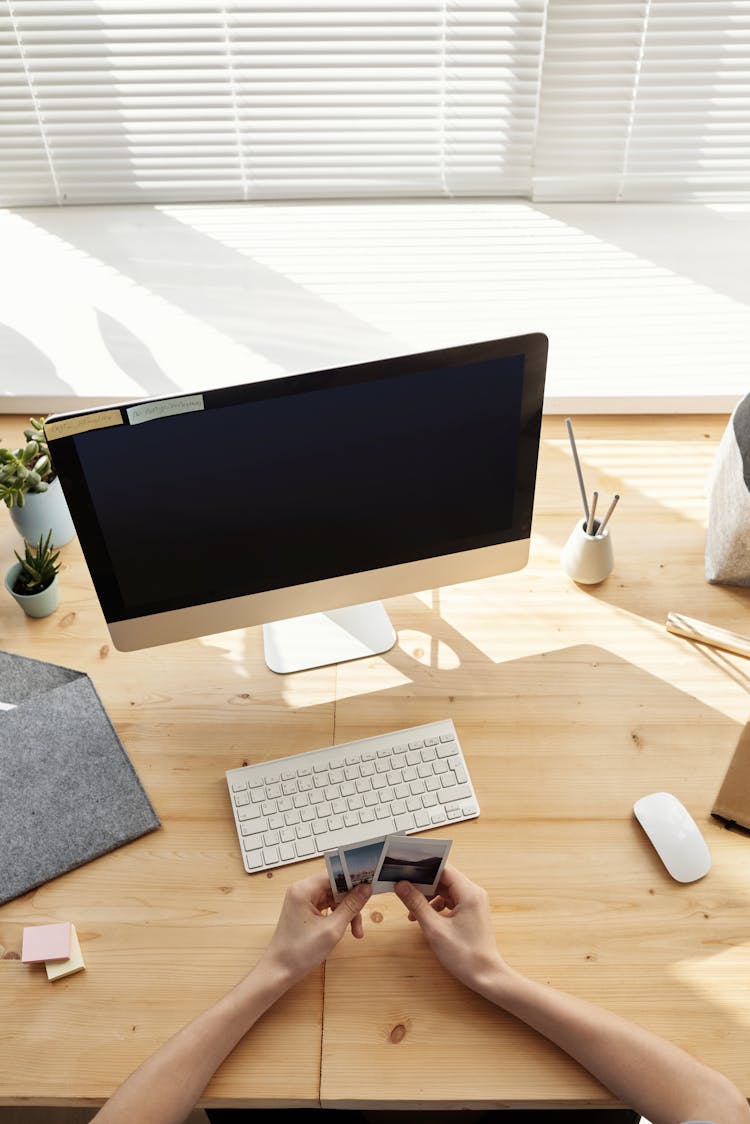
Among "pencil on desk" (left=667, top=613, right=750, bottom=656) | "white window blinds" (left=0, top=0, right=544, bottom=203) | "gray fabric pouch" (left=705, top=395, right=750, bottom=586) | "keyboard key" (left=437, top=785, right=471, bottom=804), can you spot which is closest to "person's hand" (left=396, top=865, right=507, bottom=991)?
"keyboard key" (left=437, top=785, right=471, bottom=804)

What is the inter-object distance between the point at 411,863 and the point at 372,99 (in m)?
1.38

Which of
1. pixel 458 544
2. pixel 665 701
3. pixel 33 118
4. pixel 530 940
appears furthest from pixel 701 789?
pixel 33 118

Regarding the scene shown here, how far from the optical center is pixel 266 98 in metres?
1.68

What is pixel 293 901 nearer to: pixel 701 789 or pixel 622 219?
pixel 701 789

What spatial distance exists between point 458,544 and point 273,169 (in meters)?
0.99

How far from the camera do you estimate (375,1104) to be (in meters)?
0.90

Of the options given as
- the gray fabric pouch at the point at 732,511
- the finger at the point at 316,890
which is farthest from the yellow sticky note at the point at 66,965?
the gray fabric pouch at the point at 732,511

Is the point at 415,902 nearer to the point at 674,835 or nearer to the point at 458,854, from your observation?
the point at 458,854

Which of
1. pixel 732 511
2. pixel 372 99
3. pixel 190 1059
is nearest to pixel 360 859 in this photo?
pixel 190 1059

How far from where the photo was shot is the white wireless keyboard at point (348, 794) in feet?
3.55

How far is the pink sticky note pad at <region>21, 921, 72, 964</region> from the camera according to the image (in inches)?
38.8

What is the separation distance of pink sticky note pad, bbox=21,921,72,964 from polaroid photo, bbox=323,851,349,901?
30 centimetres

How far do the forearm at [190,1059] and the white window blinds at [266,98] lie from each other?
4.78 feet

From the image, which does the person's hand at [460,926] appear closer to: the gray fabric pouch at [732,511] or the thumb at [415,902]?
the thumb at [415,902]
